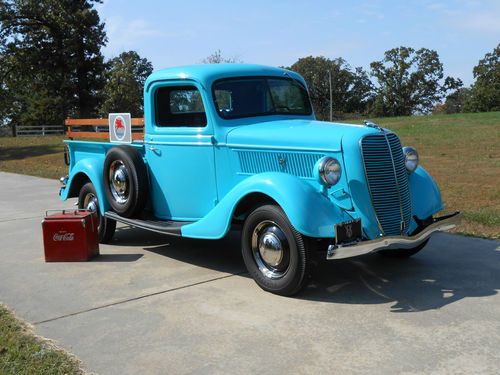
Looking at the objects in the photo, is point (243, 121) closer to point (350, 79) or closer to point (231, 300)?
point (231, 300)

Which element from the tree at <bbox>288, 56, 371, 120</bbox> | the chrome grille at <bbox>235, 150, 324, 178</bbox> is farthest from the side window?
the tree at <bbox>288, 56, 371, 120</bbox>

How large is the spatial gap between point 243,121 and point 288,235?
151cm

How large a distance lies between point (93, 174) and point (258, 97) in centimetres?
224

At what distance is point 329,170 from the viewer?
4332mm

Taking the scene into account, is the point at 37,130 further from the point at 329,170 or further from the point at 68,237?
the point at 329,170

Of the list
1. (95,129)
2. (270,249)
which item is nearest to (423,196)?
(270,249)

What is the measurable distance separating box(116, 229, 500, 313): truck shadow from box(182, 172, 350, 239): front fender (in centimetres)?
55

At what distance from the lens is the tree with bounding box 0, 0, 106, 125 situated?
84.4 feet

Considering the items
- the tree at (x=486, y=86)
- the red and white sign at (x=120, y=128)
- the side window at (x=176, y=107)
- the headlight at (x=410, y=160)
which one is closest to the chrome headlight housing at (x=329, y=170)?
the headlight at (x=410, y=160)

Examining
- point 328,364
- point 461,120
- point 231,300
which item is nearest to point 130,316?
point 231,300

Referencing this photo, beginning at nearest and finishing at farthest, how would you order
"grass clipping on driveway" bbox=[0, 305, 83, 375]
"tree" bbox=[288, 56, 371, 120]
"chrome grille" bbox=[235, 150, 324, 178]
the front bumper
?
"grass clipping on driveway" bbox=[0, 305, 83, 375] → the front bumper → "chrome grille" bbox=[235, 150, 324, 178] → "tree" bbox=[288, 56, 371, 120]

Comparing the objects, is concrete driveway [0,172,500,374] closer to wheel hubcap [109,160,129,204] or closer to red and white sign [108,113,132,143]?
wheel hubcap [109,160,129,204]

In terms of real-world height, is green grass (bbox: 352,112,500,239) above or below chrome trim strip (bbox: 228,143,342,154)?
below

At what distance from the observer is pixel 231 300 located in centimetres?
445
